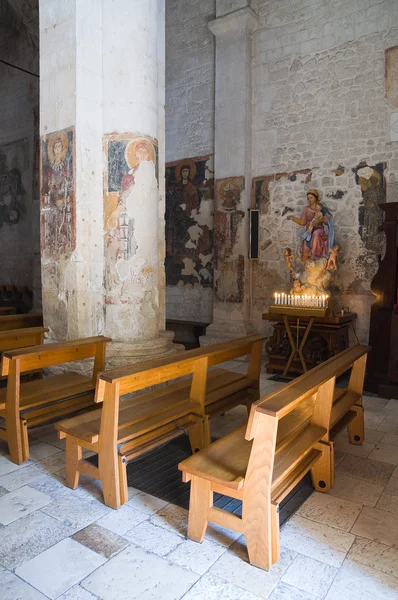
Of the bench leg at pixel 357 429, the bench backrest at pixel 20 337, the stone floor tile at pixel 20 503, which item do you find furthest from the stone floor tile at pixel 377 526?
the bench backrest at pixel 20 337

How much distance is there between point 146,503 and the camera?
9.25 feet

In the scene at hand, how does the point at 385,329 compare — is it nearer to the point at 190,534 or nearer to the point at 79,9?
the point at 190,534

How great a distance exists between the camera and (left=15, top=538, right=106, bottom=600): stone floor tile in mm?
2059

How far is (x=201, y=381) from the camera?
3465 mm

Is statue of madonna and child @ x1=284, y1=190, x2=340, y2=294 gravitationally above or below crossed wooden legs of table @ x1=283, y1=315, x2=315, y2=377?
above

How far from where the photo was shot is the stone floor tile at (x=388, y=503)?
2803 mm

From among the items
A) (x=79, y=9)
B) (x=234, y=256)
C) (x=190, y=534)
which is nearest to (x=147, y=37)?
(x=79, y=9)

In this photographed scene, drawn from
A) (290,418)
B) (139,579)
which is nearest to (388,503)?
(290,418)

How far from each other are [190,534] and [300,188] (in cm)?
620

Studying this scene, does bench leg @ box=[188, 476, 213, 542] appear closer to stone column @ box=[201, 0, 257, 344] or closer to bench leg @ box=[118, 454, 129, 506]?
bench leg @ box=[118, 454, 129, 506]

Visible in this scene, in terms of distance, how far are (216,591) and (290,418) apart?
132 centimetres

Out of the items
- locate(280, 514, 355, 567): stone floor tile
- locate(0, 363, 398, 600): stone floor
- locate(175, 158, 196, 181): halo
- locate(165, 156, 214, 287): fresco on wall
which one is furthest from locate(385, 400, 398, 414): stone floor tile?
locate(175, 158, 196, 181): halo

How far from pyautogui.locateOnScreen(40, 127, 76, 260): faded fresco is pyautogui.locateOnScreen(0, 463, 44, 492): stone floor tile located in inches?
88.3

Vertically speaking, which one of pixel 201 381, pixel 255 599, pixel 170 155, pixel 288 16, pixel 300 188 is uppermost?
pixel 288 16
